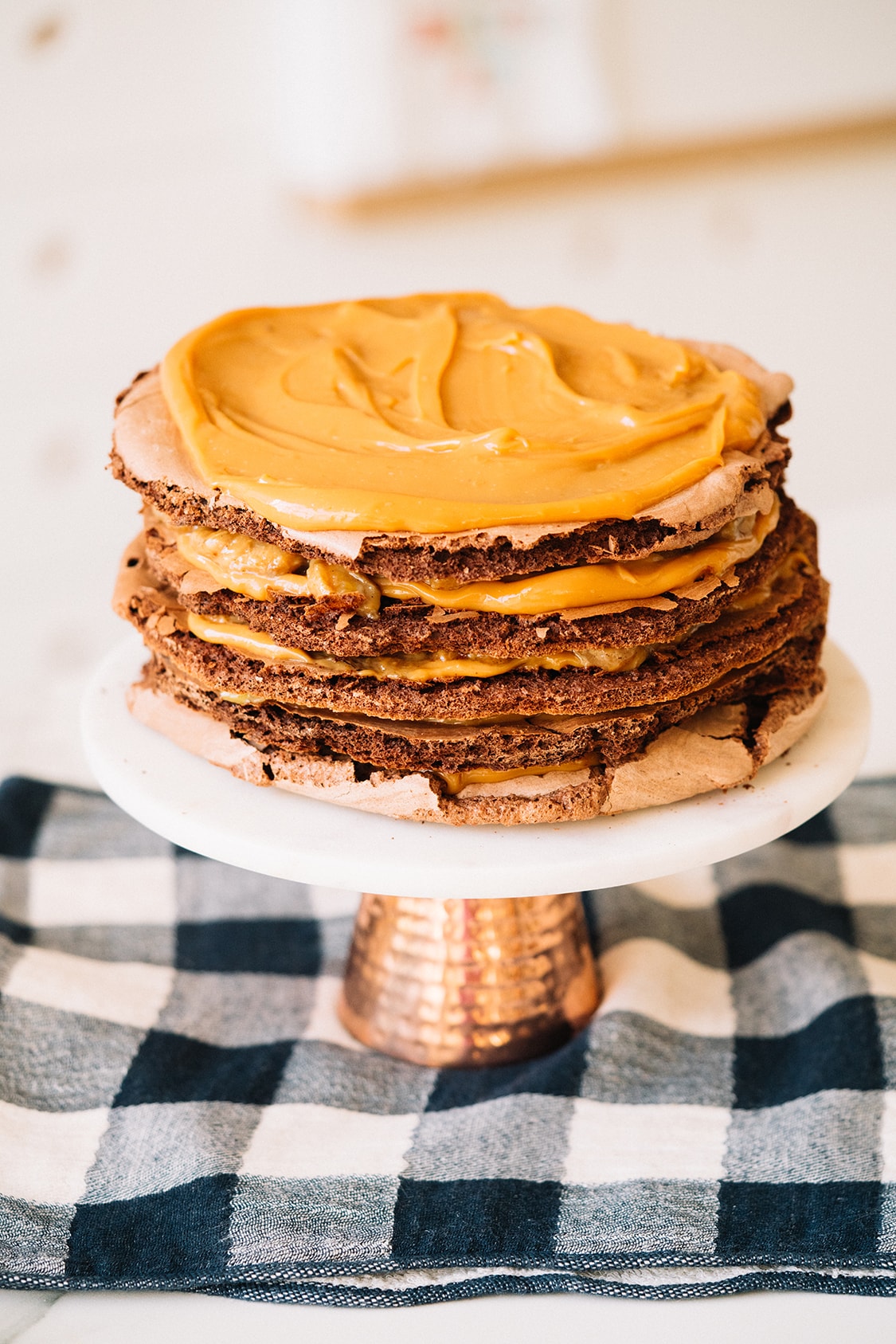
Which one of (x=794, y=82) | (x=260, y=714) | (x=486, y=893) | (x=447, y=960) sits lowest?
(x=447, y=960)

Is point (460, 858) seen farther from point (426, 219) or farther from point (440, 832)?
point (426, 219)

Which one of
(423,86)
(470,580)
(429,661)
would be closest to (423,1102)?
(429,661)

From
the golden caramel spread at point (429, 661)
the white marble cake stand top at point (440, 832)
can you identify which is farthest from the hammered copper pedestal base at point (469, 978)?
the golden caramel spread at point (429, 661)

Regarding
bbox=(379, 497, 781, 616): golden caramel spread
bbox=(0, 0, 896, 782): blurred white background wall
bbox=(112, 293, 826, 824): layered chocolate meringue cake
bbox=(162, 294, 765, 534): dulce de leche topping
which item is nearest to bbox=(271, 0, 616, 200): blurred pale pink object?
bbox=(0, 0, 896, 782): blurred white background wall

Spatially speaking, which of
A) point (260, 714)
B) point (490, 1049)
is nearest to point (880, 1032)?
point (490, 1049)

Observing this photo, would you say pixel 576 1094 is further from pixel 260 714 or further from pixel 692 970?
pixel 260 714

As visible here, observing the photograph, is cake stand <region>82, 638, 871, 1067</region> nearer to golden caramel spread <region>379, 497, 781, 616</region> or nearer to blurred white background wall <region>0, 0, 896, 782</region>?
golden caramel spread <region>379, 497, 781, 616</region>

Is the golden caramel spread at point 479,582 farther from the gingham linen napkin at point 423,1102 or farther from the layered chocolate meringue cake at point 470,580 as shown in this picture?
the gingham linen napkin at point 423,1102
